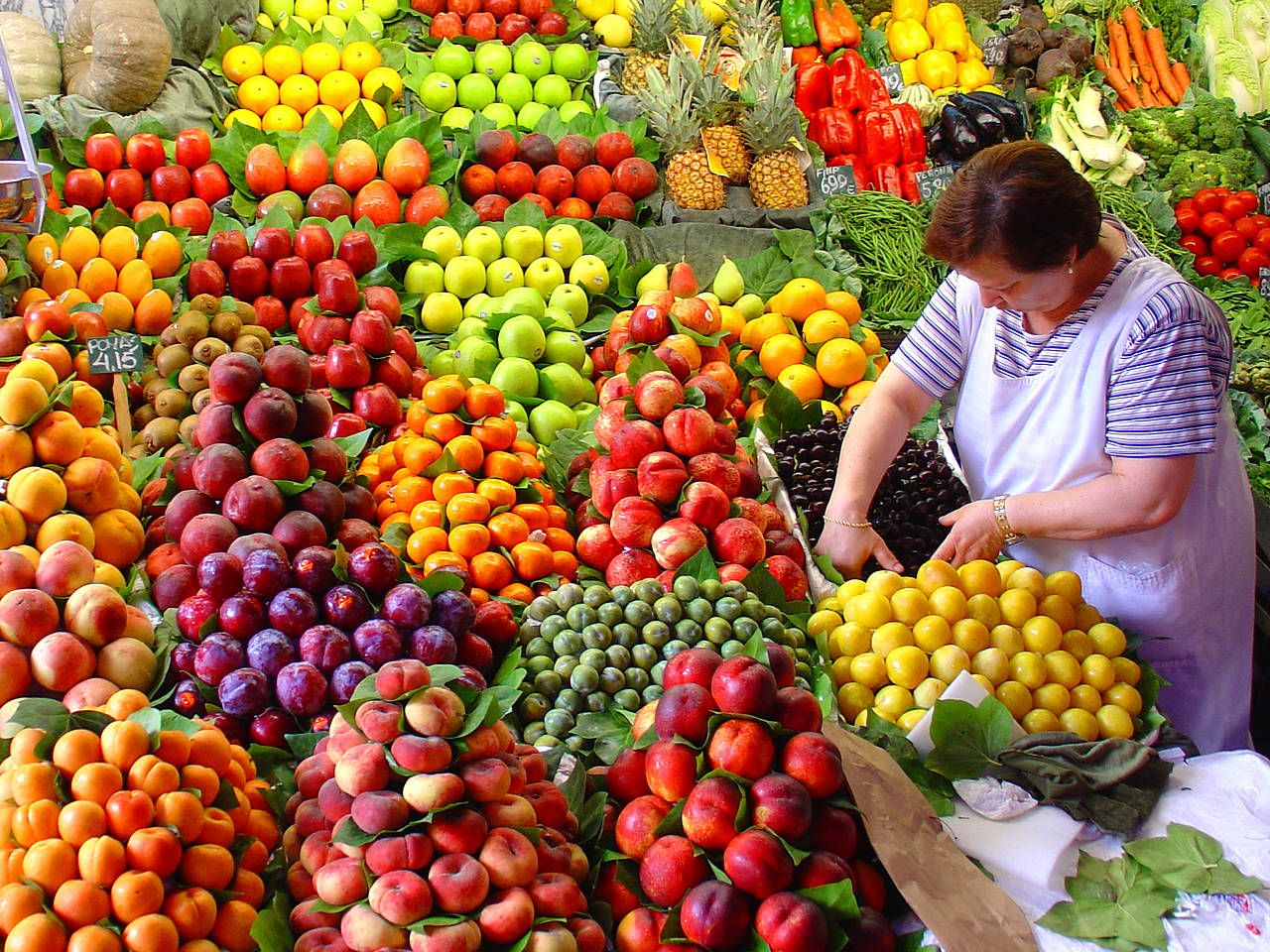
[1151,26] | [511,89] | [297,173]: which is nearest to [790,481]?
[297,173]

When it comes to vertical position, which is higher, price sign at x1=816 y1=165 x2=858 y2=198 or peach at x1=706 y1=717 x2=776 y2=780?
peach at x1=706 y1=717 x2=776 y2=780

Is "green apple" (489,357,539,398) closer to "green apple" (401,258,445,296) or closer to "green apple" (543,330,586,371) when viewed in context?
"green apple" (543,330,586,371)

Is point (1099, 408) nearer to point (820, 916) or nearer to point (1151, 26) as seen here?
point (820, 916)

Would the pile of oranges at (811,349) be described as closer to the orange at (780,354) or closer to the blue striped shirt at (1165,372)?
the orange at (780,354)

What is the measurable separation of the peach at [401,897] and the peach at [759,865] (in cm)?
41

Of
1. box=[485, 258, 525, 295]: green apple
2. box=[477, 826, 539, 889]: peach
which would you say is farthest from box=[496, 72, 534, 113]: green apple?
box=[477, 826, 539, 889]: peach

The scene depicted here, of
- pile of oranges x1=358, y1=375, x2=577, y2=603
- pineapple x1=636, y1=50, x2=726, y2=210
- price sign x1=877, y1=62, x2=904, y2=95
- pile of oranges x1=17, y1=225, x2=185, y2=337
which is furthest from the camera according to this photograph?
price sign x1=877, y1=62, x2=904, y2=95

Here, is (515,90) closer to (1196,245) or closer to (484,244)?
(484,244)

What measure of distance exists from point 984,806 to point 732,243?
2.99m

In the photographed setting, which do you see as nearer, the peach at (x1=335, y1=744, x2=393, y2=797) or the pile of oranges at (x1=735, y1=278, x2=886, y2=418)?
the peach at (x1=335, y1=744, x2=393, y2=797)

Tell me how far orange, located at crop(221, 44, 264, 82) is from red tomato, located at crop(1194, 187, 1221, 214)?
16.4 feet

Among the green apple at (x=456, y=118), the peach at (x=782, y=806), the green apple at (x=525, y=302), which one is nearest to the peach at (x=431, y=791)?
the peach at (x=782, y=806)

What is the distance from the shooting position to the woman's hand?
2432 millimetres

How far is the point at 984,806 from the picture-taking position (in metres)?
1.63
